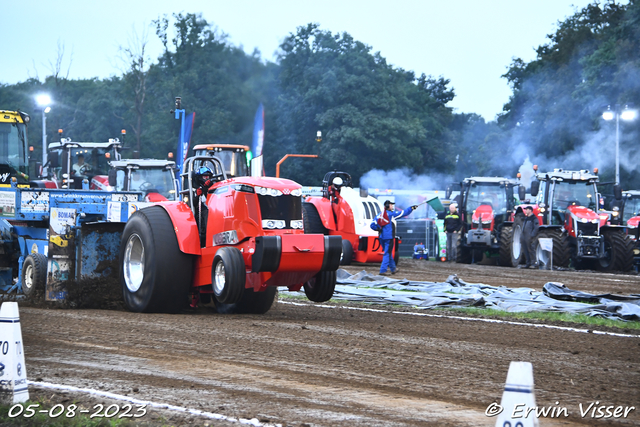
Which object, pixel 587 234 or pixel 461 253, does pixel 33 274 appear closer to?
pixel 587 234

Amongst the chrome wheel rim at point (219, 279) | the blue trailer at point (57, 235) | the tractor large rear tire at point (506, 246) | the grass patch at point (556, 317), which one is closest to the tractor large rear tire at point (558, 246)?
the tractor large rear tire at point (506, 246)

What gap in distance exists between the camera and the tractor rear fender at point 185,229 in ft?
33.9

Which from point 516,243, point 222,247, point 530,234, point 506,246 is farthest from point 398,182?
point 222,247

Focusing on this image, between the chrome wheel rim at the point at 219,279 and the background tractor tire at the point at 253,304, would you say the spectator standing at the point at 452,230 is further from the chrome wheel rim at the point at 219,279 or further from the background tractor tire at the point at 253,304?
the chrome wheel rim at the point at 219,279

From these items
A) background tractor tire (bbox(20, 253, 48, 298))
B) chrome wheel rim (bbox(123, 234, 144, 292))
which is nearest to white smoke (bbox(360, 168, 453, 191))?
background tractor tire (bbox(20, 253, 48, 298))

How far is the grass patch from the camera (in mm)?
10703

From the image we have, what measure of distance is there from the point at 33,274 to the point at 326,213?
29.7 feet

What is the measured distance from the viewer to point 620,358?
765 cm

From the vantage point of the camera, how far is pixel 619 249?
78.3 ft

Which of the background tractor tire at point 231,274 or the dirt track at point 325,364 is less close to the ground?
the background tractor tire at point 231,274

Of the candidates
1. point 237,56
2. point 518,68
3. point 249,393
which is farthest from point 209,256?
point 518,68

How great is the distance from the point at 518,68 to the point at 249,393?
195ft

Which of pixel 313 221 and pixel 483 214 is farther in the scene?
pixel 483 214

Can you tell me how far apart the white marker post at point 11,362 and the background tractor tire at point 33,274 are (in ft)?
23.2
